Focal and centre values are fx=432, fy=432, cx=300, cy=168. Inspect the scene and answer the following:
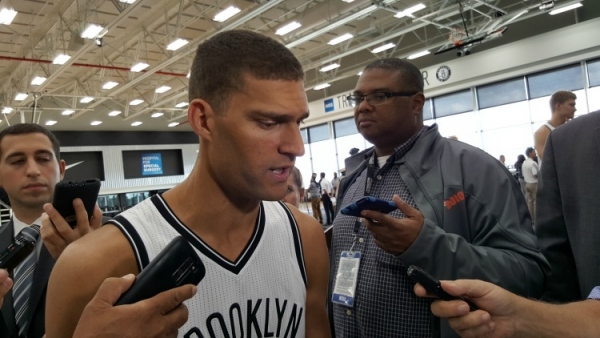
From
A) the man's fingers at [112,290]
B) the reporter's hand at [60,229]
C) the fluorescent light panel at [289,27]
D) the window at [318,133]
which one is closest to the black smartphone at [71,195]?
the reporter's hand at [60,229]

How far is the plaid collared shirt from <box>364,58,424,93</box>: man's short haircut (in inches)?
12.1

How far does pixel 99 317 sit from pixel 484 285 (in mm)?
979

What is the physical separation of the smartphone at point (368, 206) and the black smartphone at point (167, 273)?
60cm

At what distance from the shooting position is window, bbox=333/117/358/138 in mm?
17839

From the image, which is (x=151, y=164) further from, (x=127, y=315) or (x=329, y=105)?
(x=127, y=315)

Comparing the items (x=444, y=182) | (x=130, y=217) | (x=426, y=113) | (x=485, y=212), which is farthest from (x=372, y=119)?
(x=426, y=113)

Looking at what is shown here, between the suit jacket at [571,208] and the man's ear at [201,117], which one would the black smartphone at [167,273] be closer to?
the man's ear at [201,117]

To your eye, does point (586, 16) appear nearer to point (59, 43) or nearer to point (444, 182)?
point (444, 182)

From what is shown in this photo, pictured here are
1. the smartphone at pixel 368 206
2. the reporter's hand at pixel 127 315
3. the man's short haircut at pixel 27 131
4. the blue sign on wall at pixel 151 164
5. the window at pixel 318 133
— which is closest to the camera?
the reporter's hand at pixel 127 315

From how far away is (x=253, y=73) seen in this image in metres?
1.38

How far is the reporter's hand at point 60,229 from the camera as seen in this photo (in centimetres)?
155

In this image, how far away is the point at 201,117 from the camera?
144 centimetres

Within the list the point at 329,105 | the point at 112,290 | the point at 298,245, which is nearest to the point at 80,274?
the point at 112,290

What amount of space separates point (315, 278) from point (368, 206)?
363mm
